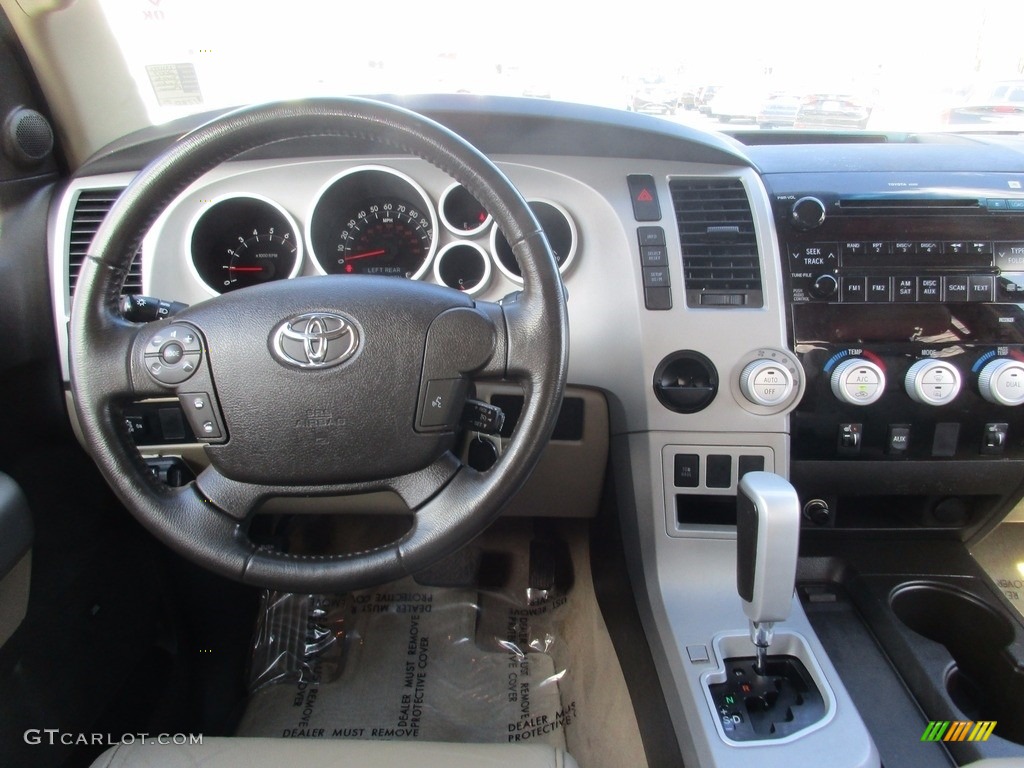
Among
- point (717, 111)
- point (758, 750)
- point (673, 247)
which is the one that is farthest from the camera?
point (717, 111)

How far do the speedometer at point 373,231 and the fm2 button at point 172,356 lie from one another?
1.48ft

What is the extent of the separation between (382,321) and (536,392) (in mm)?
224

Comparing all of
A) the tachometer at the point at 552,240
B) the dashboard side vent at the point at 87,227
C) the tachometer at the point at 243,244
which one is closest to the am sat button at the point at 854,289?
the tachometer at the point at 552,240

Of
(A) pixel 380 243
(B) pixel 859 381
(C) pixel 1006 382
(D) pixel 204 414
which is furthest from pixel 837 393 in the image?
(D) pixel 204 414

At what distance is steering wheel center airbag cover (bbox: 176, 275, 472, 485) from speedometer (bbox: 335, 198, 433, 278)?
44 cm

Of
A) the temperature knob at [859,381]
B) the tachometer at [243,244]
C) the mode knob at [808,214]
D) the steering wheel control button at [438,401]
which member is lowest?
the temperature knob at [859,381]

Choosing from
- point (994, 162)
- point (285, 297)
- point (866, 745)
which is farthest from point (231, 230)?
point (994, 162)

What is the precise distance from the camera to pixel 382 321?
894 millimetres

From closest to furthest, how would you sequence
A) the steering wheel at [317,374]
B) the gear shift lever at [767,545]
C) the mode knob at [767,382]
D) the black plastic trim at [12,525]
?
the steering wheel at [317,374], the gear shift lever at [767,545], the black plastic trim at [12,525], the mode knob at [767,382]

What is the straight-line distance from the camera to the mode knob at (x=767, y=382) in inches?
48.9

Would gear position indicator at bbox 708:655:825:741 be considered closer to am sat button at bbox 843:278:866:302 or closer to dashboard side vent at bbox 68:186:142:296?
am sat button at bbox 843:278:866:302

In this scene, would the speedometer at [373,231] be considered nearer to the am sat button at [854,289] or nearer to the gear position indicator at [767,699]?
the am sat button at [854,289]

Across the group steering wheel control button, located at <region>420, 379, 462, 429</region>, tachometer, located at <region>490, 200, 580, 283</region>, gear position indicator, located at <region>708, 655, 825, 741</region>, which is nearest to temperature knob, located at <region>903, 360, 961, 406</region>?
gear position indicator, located at <region>708, 655, 825, 741</region>

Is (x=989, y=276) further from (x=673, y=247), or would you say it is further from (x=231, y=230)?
(x=231, y=230)
